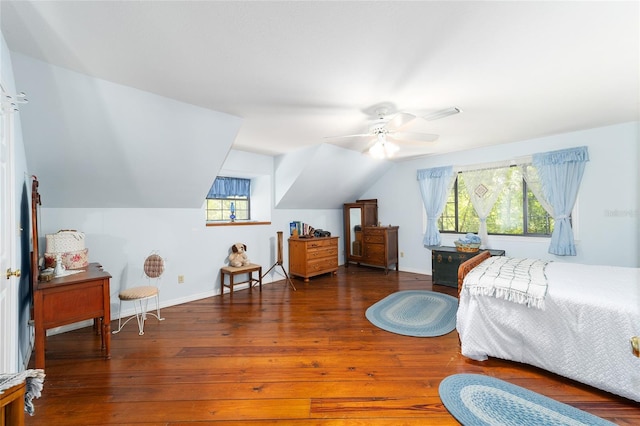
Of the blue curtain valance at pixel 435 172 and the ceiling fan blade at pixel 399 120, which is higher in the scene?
the ceiling fan blade at pixel 399 120

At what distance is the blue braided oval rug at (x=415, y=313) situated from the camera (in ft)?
8.94

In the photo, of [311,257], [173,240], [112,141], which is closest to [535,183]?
[311,257]

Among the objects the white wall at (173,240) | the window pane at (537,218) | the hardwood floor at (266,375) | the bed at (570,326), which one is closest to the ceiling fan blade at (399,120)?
the bed at (570,326)

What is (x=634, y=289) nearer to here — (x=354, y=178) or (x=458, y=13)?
(x=458, y=13)

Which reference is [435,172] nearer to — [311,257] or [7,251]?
[311,257]

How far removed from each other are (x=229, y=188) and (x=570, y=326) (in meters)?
4.41

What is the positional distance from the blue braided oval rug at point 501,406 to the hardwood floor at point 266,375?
90mm

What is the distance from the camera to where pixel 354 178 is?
519 cm

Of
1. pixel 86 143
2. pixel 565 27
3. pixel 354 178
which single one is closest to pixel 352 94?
pixel 565 27

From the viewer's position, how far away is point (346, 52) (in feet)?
5.69

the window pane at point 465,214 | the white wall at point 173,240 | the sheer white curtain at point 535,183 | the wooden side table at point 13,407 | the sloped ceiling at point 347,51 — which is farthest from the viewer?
the window pane at point 465,214

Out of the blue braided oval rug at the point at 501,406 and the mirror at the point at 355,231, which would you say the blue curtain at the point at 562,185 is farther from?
the mirror at the point at 355,231

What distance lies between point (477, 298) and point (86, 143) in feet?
12.1

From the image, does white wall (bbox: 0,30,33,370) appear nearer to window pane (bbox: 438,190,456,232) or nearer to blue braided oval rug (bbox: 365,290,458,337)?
blue braided oval rug (bbox: 365,290,458,337)
